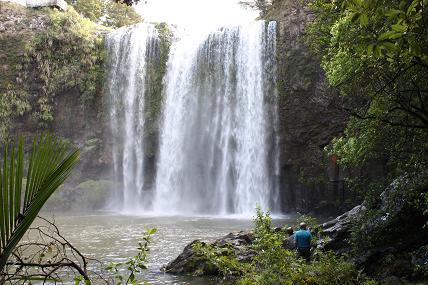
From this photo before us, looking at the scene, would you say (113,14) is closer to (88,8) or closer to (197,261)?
(88,8)

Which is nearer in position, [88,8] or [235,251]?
[235,251]

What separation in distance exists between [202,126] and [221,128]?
4.52ft

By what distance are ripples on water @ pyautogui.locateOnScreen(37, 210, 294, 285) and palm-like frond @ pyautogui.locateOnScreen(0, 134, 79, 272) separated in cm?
693

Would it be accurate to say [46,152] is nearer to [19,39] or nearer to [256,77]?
[256,77]

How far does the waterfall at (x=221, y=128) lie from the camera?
23359 mm

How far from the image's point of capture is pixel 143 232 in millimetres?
15234

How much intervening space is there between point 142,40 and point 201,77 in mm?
6029

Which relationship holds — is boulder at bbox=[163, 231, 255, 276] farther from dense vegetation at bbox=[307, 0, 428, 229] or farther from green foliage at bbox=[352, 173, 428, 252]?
dense vegetation at bbox=[307, 0, 428, 229]

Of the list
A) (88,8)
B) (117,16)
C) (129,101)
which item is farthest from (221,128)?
(117,16)

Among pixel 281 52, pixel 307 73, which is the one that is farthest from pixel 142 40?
pixel 307 73

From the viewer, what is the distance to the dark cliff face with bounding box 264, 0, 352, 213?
70.7 feet

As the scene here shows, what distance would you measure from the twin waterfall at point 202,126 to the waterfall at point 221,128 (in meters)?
0.06

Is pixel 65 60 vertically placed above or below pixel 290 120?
above

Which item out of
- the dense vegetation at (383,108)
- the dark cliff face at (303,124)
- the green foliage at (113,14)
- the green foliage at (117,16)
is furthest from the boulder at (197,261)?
the green foliage at (117,16)
